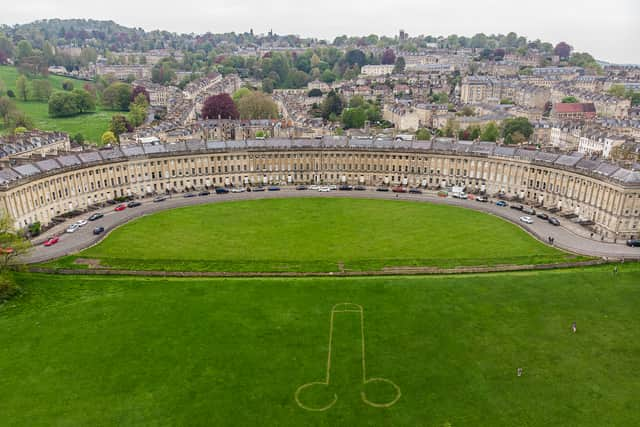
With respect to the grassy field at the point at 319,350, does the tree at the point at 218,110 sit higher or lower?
higher

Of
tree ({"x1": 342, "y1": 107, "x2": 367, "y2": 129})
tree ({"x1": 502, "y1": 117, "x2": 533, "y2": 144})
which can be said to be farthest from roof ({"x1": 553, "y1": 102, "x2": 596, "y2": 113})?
tree ({"x1": 342, "y1": 107, "x2": 367, "y2": 129})

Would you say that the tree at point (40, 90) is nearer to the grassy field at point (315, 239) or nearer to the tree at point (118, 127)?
the tree at point (118, 127)

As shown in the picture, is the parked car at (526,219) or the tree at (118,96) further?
the tree at (118,96)

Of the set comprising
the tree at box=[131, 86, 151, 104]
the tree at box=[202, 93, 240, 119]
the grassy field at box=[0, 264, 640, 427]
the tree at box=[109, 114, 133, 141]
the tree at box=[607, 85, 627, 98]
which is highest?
the tree at box=[607, 85, 627, 98]

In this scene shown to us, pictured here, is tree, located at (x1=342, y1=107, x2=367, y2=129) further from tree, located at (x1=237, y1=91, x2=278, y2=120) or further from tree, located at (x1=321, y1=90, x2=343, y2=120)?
tree, located at (x1=237, y1=91, x2=278, y2=120)

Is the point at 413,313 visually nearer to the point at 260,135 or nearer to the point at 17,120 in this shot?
the point at 260,135

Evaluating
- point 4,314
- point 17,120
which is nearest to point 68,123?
point 17,120

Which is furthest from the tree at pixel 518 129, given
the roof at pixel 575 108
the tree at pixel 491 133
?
the roof at pixel 575 108
